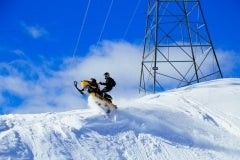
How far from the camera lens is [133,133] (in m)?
16.9

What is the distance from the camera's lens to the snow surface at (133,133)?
14805 millimetres

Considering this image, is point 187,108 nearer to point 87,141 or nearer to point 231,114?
point 231,114

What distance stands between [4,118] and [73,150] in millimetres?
3604

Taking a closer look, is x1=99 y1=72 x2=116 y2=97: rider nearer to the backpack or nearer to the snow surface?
the backpack

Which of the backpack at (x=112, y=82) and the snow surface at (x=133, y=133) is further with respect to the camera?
the backpack at (x=112, y=82)

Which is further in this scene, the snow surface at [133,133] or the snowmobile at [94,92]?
the snowmobile at [94,92]

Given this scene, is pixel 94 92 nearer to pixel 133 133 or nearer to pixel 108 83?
pixel 108 83

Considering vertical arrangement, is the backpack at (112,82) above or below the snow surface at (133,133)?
above

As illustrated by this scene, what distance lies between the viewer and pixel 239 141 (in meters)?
17.1

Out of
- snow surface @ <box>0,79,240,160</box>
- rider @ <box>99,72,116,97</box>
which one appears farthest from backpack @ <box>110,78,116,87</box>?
snow surface @ <box>0,79,240,160</box>

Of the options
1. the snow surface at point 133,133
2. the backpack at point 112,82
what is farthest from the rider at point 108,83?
the snow surface at point 133,133

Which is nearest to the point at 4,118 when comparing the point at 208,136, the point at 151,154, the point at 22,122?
the point at 22,122

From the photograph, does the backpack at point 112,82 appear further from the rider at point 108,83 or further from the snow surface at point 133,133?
the snow surface at point 133,133

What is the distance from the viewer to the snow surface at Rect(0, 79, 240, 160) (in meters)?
14.8
